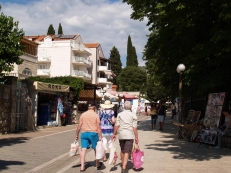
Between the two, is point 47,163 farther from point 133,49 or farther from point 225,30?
point 133,49

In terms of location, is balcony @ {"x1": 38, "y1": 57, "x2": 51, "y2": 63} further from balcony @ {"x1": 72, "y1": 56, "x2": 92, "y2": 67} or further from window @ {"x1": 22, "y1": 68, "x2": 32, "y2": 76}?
window @ {"x1": 22, "y1": 68, "x2": 32, "y2": 76}

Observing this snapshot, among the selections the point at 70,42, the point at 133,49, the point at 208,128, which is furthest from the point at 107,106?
the point at 133,49

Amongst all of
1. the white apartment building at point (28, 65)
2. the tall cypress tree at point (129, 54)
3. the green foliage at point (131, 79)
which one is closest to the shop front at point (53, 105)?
the white apartment building at point (28, 65)

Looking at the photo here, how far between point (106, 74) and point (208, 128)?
66546 millimetres

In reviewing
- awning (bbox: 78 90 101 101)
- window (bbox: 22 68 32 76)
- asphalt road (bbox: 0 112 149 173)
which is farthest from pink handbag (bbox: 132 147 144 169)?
window (bbox: 22 68 32 76)

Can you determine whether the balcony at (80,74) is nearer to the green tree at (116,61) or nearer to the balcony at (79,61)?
the balcony at (79,61)

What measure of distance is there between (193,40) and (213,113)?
13.1 ft

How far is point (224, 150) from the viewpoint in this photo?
11.1m

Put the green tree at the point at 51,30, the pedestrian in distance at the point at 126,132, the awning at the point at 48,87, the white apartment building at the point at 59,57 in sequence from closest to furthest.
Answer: the pedestrian in distance at the point at 126,132, the awning at the point at 48,87, the white apartment building at the point at 59,57, the green tree at the point at 51,30

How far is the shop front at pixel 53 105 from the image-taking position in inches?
840

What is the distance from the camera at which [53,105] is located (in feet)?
75.0

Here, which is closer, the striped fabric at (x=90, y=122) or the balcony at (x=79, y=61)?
the striped fabric at (x=90, y=122)

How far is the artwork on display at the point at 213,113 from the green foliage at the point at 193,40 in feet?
1.97

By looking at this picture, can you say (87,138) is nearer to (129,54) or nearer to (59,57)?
(59,57)
